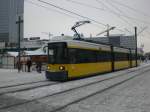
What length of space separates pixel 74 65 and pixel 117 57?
15.9 meters

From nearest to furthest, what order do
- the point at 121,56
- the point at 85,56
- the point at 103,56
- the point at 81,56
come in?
the point at 81,56, the point at 85,56, the point at 103,56, the point at 121,56

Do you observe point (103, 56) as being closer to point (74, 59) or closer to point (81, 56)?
point (81, 56)

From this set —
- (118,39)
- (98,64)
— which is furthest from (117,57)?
(118,39)

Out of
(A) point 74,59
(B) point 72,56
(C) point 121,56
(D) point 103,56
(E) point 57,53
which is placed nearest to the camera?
(E) point 57,53

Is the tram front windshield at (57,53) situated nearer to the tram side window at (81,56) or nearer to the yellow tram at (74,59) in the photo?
the yellow tram at (74,59)

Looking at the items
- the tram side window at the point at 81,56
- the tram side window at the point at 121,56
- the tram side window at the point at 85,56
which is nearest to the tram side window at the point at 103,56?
the tram side window at the point at 81,56

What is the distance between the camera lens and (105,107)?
11.0m

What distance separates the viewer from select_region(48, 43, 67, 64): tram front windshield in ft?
73.0

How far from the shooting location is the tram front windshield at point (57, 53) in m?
22.2

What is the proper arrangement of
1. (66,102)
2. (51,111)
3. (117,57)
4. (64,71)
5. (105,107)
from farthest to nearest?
(117,57) < (64,71) < (66,102) < (105,107) < (51,111)

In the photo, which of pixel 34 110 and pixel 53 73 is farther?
pixel 53 73

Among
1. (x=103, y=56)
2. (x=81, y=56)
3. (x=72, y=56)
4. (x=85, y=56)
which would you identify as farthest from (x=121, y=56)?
(x=72, y=56)

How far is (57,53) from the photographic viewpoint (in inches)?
888

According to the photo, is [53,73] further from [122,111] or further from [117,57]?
[117,57]
